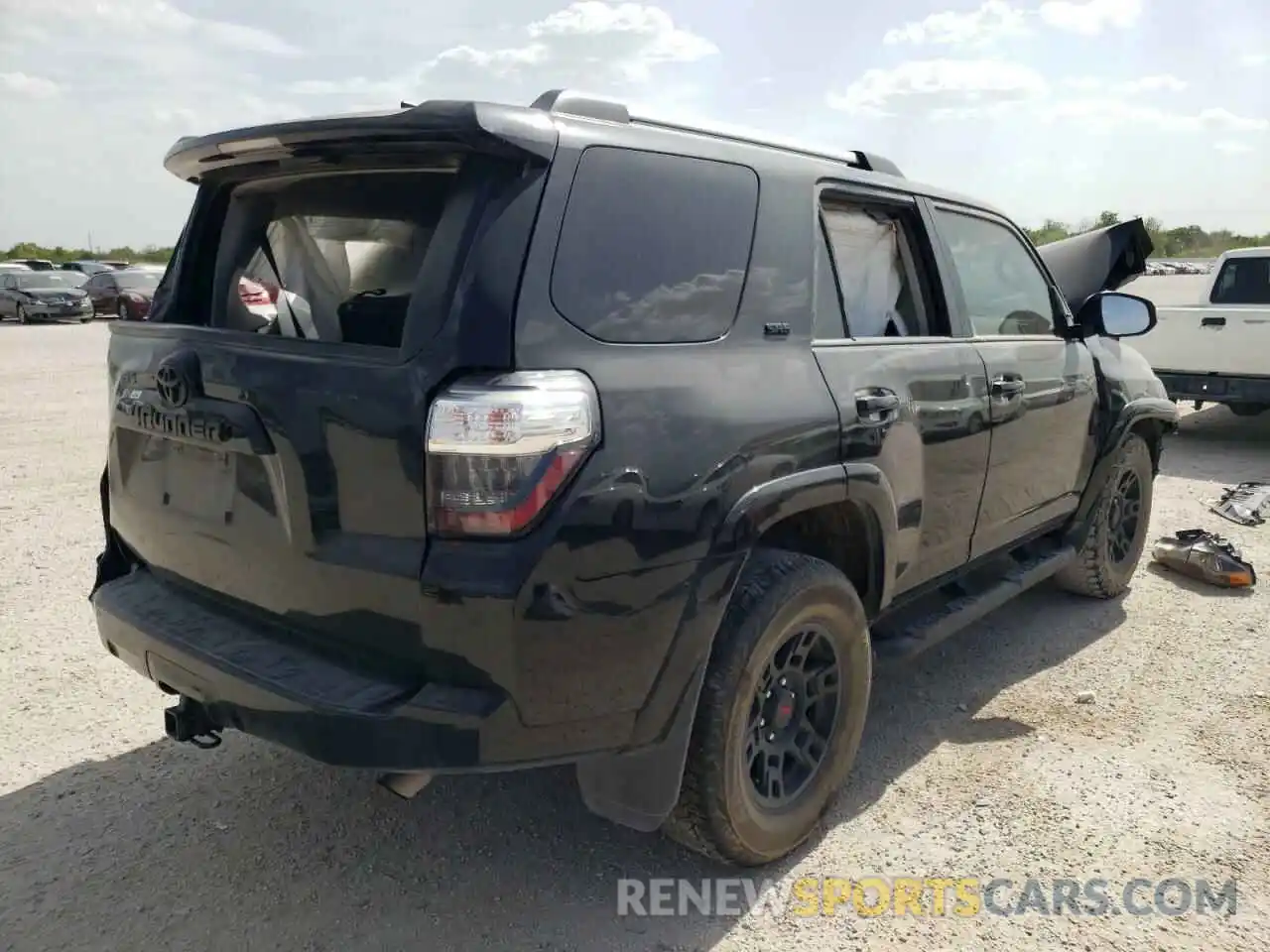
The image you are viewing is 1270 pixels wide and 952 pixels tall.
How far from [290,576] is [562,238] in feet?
3.30

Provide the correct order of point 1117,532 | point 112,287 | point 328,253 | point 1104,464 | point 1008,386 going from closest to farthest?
point 328,253 → point 1008,386 → point 1104,464 → point 1117,532 → point 112,287

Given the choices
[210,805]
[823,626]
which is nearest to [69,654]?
[210,805]

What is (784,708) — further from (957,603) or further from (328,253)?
(328,253)

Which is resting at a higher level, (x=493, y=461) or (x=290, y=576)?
(x=493, y=461)

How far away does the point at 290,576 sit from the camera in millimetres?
2316

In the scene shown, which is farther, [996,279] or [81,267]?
[81,267]

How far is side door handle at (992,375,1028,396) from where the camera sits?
146 inches

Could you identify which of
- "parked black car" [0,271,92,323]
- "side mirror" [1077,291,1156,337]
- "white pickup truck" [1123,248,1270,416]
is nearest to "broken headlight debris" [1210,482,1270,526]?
"white pickup truck" [1123,248,1270,416]

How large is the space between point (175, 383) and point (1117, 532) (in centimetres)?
457

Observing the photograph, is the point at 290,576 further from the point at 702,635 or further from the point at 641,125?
the point at 641,125

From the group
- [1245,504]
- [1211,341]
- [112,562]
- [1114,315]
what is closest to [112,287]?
[1211,341]

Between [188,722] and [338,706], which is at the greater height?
[338,706]

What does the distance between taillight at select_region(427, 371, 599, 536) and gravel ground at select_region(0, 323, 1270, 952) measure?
1.19 meters

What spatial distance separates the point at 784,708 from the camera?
112 inches
